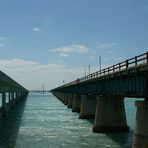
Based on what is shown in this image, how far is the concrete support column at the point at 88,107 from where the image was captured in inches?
2702

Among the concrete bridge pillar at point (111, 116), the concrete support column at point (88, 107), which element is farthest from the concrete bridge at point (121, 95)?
the concrete support column at point (88, 107)

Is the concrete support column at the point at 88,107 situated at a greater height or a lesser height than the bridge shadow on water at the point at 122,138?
greater

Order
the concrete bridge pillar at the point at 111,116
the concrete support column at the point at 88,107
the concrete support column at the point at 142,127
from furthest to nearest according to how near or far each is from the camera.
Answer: the concrete support column at the point at 88,107 → the concrete bridge pillar at the point at 111,116 → the concrete support column at the point at 142,127

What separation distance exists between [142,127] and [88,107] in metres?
41.8

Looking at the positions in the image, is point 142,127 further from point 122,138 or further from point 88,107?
point 88,107

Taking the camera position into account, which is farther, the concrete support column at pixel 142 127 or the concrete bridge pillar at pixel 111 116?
the concrete bridge pillar at pixel 111 116

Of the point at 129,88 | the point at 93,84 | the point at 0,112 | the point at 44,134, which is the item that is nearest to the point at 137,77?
the point at 129,88

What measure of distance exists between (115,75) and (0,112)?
1473 inches

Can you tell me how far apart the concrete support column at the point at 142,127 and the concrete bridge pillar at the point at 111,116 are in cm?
1757

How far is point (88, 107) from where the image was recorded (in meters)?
69.2

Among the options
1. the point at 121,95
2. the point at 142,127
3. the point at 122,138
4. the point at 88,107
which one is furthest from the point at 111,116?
the point at 88,107

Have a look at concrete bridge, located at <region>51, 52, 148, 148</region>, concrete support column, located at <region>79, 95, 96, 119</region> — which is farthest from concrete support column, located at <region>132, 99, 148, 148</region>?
concrete support column, located at <region>79, 95, 96, 119</region>

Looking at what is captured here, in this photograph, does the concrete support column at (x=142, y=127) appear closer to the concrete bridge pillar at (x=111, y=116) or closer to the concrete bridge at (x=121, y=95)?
the concrete bridge at (x=121, y=95)

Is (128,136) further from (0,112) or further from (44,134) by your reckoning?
(0,112)
